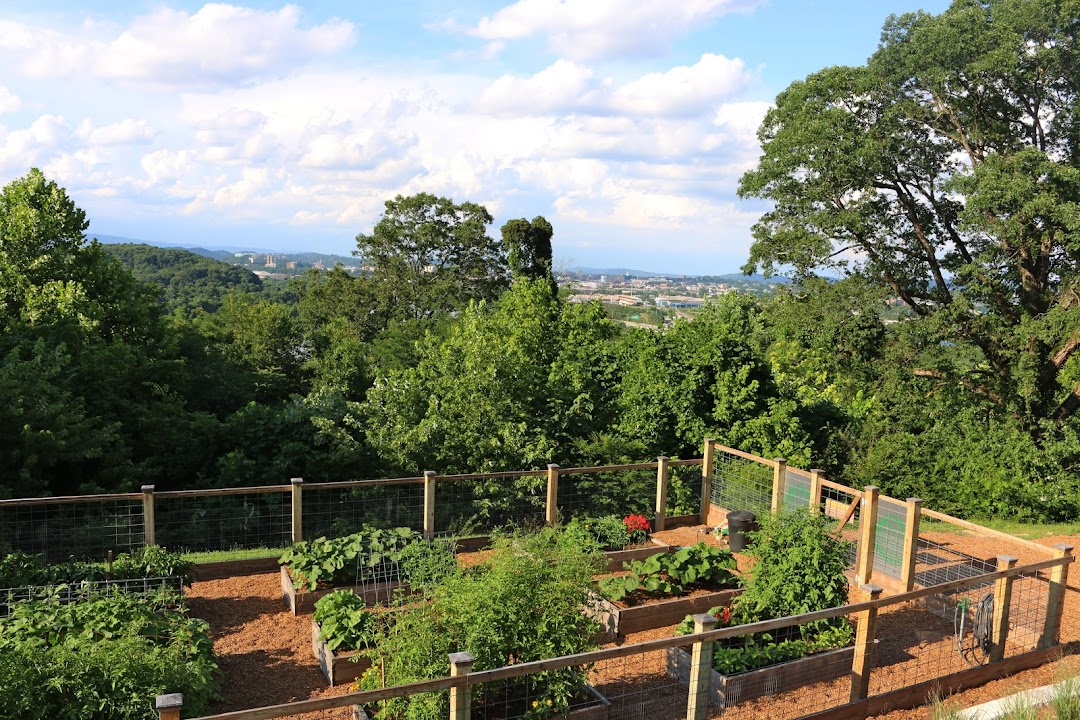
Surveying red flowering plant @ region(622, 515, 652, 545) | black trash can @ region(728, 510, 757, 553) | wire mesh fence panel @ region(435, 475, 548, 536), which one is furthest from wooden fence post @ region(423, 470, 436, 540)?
black trash can @ region(728, 510, 757, 553)

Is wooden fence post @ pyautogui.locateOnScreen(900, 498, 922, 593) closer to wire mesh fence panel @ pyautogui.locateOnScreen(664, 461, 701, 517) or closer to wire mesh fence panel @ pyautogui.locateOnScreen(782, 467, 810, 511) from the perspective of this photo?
wire mesh fence panel @ pyautogui.locateOnScreen(782, 467, 810, 511)

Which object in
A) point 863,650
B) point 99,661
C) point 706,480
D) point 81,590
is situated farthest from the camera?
point 706,480

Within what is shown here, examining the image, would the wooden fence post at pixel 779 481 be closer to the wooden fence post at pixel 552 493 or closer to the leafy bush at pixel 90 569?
the wooden fence post at pixel 552 493

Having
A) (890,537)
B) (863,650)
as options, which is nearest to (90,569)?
(863,650)

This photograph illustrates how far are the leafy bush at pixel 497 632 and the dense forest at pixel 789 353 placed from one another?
7.58m

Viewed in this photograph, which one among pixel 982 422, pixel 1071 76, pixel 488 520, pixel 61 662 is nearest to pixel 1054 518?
pixel 982 422

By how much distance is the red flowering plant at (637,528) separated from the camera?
10414 mm

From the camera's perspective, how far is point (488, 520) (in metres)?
11.3

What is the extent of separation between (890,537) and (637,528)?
3102 millimetres

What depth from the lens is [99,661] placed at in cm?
489

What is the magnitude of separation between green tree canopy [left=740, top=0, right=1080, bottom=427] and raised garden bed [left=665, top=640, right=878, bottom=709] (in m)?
→ 13.0

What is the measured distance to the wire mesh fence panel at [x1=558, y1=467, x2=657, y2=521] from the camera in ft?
38.1

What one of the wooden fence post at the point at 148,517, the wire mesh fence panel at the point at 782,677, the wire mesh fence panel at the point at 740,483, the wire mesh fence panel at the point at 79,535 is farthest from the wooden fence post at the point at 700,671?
the wire mesh fence panel at the point at 79,535

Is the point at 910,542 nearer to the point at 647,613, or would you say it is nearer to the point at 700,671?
the point at 647,613
